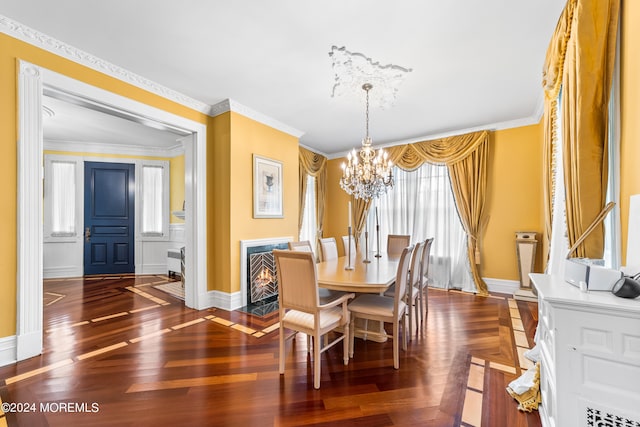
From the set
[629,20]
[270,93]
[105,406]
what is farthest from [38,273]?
[629,20]

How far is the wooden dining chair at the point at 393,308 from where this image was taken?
208cm

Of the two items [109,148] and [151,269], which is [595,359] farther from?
[109,148]

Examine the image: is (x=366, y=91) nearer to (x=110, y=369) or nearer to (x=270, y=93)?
(x=270, y=93)

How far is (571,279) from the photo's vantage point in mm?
1360

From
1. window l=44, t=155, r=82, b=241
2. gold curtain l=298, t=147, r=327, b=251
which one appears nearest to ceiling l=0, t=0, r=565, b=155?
gold curtain l=298, t=147, r=327, b=251

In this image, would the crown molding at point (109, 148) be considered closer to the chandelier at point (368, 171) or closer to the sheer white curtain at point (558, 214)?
the chandelier at point (368, 171)

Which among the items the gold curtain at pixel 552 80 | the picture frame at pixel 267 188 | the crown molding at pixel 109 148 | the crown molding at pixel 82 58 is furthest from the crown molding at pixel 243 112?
the gold curtain at pixel 552 80

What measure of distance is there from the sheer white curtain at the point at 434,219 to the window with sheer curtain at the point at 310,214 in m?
1.48

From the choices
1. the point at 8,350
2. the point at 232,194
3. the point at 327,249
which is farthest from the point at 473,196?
the point at 8,350

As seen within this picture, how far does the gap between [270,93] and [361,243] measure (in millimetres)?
3471

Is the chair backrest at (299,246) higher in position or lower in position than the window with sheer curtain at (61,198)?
lower

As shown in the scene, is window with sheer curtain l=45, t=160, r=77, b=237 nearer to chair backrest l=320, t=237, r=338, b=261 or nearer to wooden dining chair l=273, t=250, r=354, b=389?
chair backrest l=320, t=237, r=338, b=261

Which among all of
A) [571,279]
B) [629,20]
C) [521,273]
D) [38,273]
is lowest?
[521,273]

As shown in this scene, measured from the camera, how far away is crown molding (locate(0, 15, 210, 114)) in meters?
2.13
